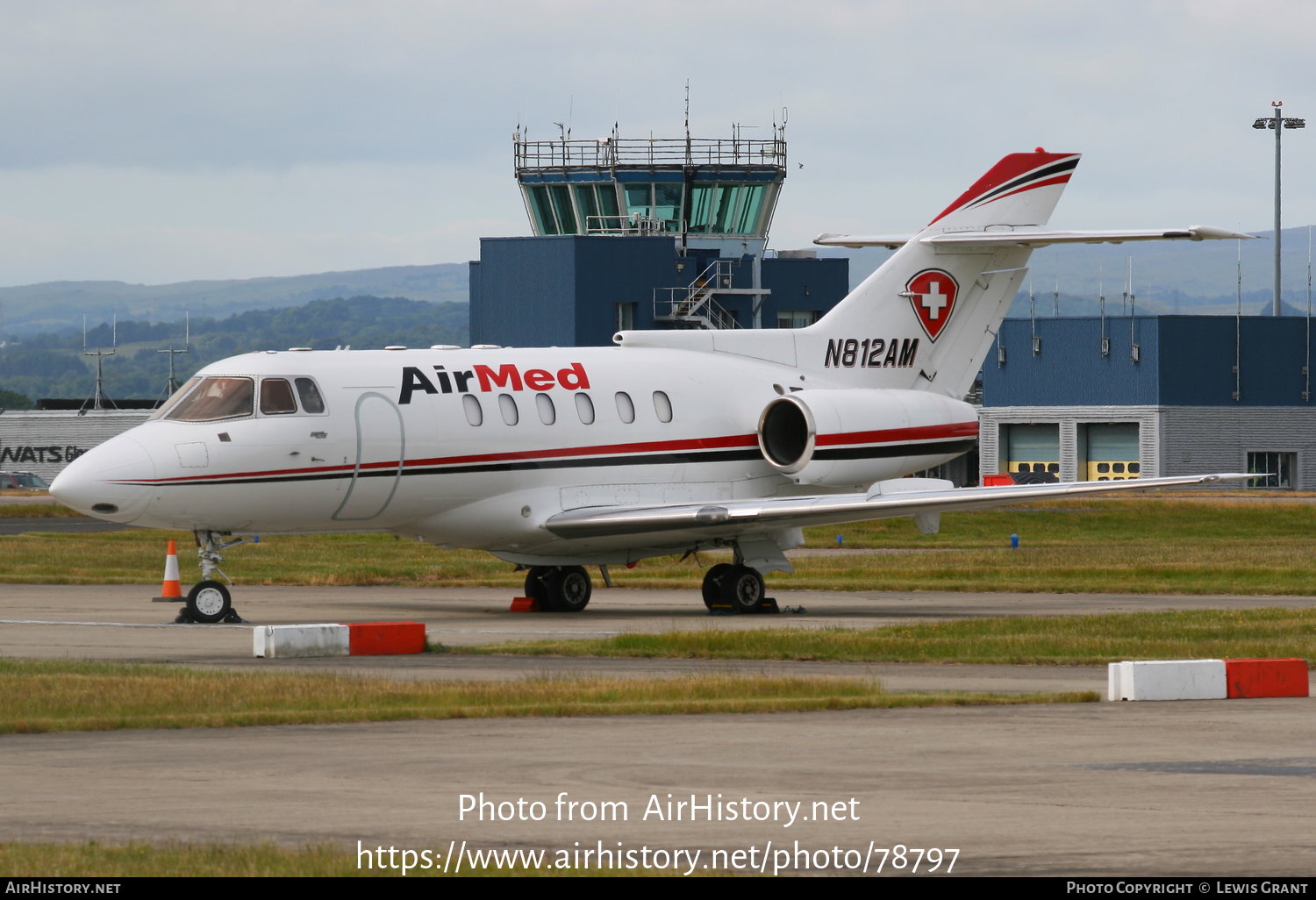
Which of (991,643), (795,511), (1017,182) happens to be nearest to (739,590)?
(795,511)

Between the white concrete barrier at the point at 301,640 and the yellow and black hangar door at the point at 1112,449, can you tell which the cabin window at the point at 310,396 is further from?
the yellow and black hangar door at the point at 1112,449

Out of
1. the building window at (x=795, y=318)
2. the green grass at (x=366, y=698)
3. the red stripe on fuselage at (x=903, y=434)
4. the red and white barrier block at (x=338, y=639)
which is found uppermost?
the building window at (x=795, y=318)

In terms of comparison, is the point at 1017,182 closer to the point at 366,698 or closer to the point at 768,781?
the point at 366,698

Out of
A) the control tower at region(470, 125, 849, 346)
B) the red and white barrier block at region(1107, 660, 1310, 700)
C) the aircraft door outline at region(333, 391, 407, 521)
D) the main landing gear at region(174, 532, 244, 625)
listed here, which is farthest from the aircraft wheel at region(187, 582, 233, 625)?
the control tower at region(470, 125, 849, 346)

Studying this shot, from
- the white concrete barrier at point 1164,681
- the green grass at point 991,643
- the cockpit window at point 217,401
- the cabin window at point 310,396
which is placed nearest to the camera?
the white concrete barrier at point 1164,681

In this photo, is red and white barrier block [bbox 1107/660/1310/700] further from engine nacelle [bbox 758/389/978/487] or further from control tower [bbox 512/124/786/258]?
control tower [bbox 512/124/786/258]

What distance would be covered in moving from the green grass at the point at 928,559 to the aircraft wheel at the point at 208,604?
391 inches

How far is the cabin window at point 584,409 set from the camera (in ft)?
93.9

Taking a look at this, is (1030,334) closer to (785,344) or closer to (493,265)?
(493,265)

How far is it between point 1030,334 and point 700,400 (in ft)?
204

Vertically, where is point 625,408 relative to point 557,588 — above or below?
above

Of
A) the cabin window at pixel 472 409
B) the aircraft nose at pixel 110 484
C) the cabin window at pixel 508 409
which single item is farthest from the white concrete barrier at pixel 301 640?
the cabin window at pixel 508 409

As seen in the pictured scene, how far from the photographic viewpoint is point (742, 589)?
29016 mm

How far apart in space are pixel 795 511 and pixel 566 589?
4063 mm
